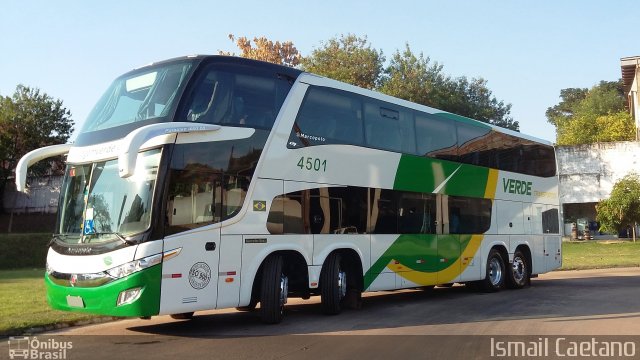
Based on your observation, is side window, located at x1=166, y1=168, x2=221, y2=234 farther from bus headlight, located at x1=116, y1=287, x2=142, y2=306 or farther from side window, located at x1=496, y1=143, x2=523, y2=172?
Result: side window, located at x1=496, y1=143, x2=523, y2=172

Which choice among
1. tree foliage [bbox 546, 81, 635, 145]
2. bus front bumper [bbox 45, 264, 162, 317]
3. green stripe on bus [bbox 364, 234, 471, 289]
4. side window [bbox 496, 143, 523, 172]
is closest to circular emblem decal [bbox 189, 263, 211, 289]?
bus front bumper [bbox 45, 264, 162, 317]

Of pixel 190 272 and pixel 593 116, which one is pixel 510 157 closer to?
pixel 190 272

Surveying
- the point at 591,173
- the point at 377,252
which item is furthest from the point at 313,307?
the point at 591,173

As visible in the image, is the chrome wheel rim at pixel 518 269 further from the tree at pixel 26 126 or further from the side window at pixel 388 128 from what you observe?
the tree at pixel 26 126

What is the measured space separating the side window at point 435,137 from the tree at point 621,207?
2806cm

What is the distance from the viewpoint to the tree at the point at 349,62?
4219cm

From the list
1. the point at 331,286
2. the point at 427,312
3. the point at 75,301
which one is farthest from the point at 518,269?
the point at 75,301

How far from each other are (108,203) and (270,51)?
36031 millimetres

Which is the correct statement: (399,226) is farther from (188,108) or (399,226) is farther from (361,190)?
(188,108)

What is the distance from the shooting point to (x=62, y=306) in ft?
27.7

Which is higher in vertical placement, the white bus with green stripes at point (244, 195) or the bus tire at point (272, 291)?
the white bus with green stripes at point (244, 195)

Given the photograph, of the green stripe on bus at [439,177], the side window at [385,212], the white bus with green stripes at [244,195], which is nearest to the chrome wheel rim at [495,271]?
the green stripe on bus at [439,177]

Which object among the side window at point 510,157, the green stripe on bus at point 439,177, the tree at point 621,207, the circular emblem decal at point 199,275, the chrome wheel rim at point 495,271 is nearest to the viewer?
the circular emblem decal at point 199,275

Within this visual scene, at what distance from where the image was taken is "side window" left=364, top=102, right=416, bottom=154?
39.8ft
